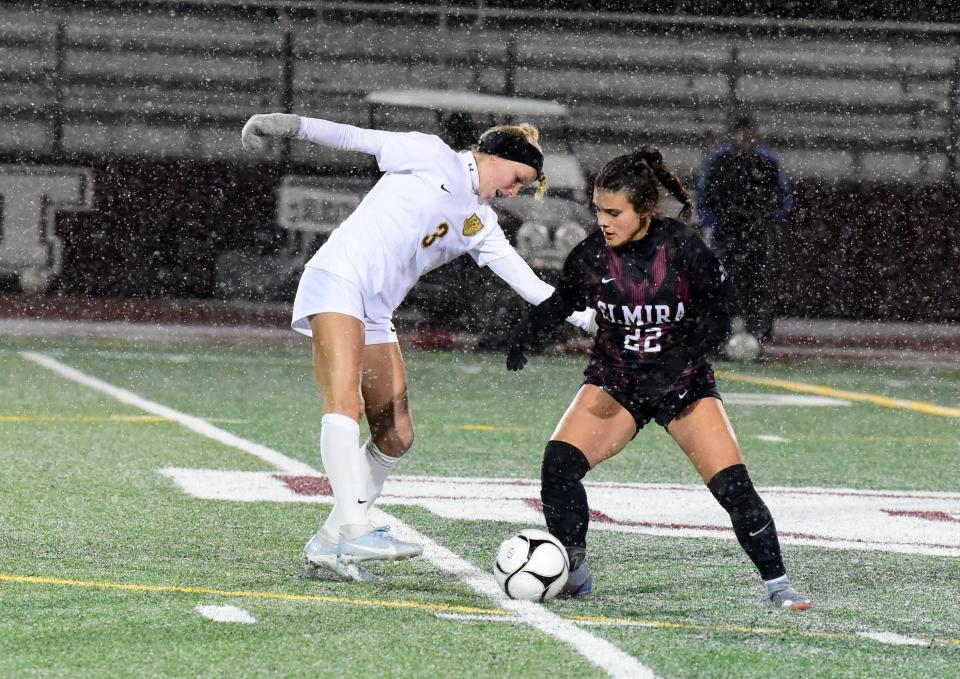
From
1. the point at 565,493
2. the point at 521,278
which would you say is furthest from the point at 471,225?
the point at 565,493

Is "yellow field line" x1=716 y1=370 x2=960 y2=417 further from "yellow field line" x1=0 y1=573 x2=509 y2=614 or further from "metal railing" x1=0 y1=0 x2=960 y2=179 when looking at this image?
"yellow field line" x1=0 y1=573 x2=509 y2=614

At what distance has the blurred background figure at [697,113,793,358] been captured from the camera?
15.8 meters

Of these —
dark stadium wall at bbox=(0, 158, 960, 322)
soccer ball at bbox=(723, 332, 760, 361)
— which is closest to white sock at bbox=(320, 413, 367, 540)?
soccer ball at bbox=(723, 332, 760, 361)

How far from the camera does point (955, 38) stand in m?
21.9

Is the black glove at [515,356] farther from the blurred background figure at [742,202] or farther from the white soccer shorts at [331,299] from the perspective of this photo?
the blurred background figure at [742,202]

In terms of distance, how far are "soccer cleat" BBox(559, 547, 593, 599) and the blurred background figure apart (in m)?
10.4

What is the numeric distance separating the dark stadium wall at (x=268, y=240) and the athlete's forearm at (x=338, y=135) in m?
14.2

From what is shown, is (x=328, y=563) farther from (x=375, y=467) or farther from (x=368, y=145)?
(x=368, y=145)

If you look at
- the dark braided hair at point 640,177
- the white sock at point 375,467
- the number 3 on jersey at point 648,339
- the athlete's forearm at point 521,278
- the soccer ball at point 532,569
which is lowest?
the soccer ball at point 532,569

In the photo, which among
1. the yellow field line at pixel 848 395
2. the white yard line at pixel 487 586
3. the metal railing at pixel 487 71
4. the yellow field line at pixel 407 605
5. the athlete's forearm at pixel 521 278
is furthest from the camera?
the metal railing at pixel 487 71

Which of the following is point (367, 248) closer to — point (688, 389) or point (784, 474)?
point (688, 389)

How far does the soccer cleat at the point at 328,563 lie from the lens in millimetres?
5621

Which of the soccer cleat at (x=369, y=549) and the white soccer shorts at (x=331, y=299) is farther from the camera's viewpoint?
the white soccer shorts at (x=331, y=299)

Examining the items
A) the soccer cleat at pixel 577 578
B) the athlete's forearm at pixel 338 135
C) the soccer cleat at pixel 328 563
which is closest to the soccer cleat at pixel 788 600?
the soccer cleat at pixel 577 578
